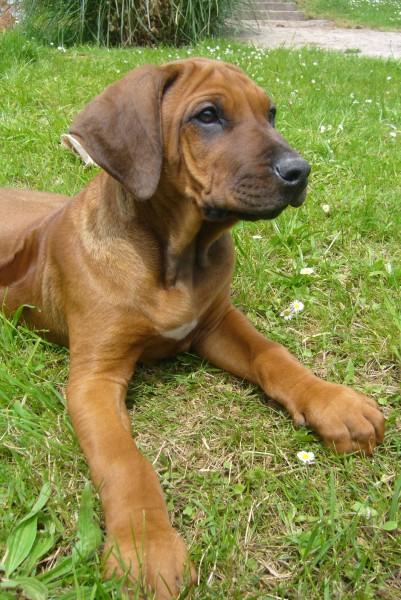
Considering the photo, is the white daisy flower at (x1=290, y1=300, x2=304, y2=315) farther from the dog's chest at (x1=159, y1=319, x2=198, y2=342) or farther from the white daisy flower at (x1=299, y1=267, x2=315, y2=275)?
the dog's chest at (x1=159, y1=319, x2=198, y2=342)

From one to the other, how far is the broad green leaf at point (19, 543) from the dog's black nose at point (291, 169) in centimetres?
135

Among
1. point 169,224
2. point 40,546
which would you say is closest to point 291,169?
point 169,224

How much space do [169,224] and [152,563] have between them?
1.26m

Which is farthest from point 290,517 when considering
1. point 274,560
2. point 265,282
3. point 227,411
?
point 265,282

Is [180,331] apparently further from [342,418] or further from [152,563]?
[152,563]

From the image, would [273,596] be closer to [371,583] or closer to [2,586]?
[371,583]

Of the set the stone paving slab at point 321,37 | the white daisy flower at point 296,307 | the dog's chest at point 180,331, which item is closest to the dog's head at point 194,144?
the dog's chest at point 180,331

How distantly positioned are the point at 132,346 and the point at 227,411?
44cm

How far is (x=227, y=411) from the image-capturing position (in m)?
2.50

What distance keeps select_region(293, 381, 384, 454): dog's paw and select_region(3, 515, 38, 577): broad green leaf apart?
3.15 ft

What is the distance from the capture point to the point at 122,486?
1.93 m

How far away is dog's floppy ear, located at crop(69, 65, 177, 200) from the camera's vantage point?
229cm

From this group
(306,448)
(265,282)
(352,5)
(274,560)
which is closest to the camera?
(274,560)

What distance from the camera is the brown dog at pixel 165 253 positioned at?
222cm
